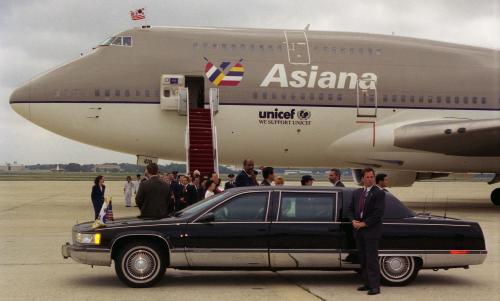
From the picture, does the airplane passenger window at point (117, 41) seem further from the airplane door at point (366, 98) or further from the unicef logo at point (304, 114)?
the airplane door at point (366, 98)

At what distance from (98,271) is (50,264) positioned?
990 mm

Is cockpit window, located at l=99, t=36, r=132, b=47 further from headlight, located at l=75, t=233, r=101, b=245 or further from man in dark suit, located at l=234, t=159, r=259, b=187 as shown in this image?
headlight, located at l=75, t=233, r=101, b=245

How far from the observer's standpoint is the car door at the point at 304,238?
8.91 metres

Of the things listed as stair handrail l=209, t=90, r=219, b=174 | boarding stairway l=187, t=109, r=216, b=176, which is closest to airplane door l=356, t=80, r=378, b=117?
stair handrail l=209, t=90, r=219, b=174

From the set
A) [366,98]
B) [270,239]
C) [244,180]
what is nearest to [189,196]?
[244,180]

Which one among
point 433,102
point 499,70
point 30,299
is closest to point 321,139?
point 433,102

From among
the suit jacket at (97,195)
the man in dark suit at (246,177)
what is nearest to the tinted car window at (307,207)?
the man in dark suit at (246,177)

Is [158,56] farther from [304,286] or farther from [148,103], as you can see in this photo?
[304,286]

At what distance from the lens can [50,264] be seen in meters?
10.6

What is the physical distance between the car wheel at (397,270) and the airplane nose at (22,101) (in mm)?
15780

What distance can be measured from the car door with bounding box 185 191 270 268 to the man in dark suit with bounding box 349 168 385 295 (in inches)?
47.5

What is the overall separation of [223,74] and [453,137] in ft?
25.9

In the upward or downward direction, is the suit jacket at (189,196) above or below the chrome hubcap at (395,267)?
above

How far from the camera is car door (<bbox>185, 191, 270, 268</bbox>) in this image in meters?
8.83
